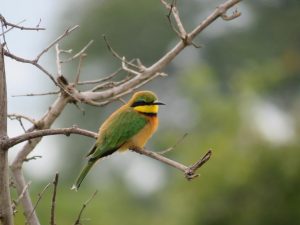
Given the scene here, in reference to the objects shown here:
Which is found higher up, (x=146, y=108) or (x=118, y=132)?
(x=146, y=108)

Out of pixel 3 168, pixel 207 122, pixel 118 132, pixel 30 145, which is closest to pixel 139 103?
pixel 118 132

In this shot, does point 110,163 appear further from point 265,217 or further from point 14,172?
point 14,172

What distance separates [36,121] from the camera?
437 centimetres

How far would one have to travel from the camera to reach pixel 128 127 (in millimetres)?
4953

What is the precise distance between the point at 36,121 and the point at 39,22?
0.69 metres

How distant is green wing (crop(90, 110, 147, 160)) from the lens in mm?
4605

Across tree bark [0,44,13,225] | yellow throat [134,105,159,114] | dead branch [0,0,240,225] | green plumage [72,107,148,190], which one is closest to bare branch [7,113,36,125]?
dead branch [0,0,240,225]

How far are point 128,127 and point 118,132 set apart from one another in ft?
0.45

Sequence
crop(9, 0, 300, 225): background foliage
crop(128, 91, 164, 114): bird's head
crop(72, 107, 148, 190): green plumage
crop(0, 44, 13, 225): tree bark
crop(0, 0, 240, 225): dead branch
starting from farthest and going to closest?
1. crop(9, 0, 300, 225): background foliage
2. crop(128, 91, 164, 114): bird's head
3. crop(72, 107, 148, 190): green plumage
4. crop(0, 0, 240, 225): dead branch
5. crop(0, 44, 13, 225): tree bark

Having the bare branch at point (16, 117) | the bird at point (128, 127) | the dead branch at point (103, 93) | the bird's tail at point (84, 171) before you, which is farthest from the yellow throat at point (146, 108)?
the bare branch at point (16, 117)

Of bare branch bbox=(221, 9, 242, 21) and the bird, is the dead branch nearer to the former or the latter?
bare branch bbox=(221, 9, 242, 21)

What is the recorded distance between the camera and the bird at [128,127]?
15.2 ft

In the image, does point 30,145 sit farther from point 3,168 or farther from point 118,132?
point 3,168

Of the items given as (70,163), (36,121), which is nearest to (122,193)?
(70,163)
